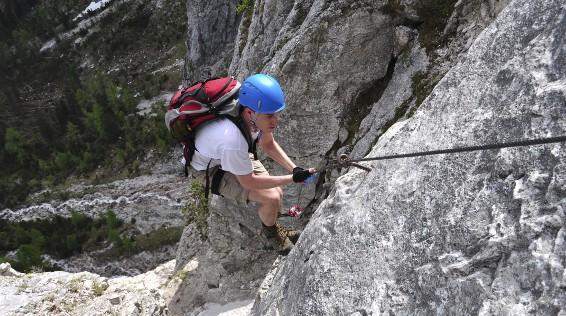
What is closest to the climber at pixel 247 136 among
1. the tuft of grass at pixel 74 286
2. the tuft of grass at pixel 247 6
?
the tuft of grass at pixel 74 286

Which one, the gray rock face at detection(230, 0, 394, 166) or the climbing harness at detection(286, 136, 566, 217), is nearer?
the climbing harness at detection(286, 136, 566, 217)

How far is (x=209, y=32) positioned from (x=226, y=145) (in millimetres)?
45373

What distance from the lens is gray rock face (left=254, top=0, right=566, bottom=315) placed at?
2.96m

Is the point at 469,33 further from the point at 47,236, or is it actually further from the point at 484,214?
the point at 47,236

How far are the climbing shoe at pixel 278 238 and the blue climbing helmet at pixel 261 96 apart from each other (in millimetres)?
2688

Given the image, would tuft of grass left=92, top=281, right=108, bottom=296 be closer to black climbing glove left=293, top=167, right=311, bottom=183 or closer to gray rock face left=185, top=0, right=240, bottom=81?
black climbing glove left=293, top=167, right=311, bottom=183

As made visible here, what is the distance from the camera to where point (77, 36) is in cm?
7506

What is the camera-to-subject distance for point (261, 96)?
5.18 meters

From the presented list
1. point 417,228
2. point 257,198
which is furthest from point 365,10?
point 417,228

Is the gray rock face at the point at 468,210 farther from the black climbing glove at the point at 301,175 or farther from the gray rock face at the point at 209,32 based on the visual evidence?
the gray rock face at the point at 209,32

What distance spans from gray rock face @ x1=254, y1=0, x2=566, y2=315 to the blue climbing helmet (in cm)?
135

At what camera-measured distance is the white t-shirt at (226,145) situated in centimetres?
530

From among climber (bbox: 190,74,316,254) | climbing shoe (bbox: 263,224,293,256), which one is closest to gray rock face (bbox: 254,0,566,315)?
climber (bbox: 190,74,316,254)

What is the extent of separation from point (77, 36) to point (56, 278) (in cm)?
7498
